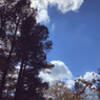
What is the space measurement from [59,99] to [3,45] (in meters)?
16.6

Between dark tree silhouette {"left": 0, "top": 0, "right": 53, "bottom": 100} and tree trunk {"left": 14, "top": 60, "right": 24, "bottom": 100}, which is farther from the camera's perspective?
tree trunk {"left": 14, "top": 60, "right": 24, "bottom": 100}

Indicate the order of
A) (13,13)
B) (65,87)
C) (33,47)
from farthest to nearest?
(65,87)
(33,47)
(13,13)

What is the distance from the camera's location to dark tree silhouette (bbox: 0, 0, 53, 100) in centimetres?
1290

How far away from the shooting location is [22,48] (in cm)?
1418

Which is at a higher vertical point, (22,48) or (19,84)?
(22,48)

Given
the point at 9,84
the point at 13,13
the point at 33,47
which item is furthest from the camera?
the point at 33,47

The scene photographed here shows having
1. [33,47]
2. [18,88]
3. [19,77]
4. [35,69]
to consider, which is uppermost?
[33,47]

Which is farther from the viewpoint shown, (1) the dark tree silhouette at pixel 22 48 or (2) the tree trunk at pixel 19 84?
(2) the tree trunk at pixel 19 84

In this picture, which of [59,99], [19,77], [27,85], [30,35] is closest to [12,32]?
[30,35]

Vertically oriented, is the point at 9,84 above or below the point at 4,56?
below

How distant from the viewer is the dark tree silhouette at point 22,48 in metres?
12.9

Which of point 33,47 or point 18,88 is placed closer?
point 18,88

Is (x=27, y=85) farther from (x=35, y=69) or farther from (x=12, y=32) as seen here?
(x=12, y=32)

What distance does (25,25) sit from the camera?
14.5m
